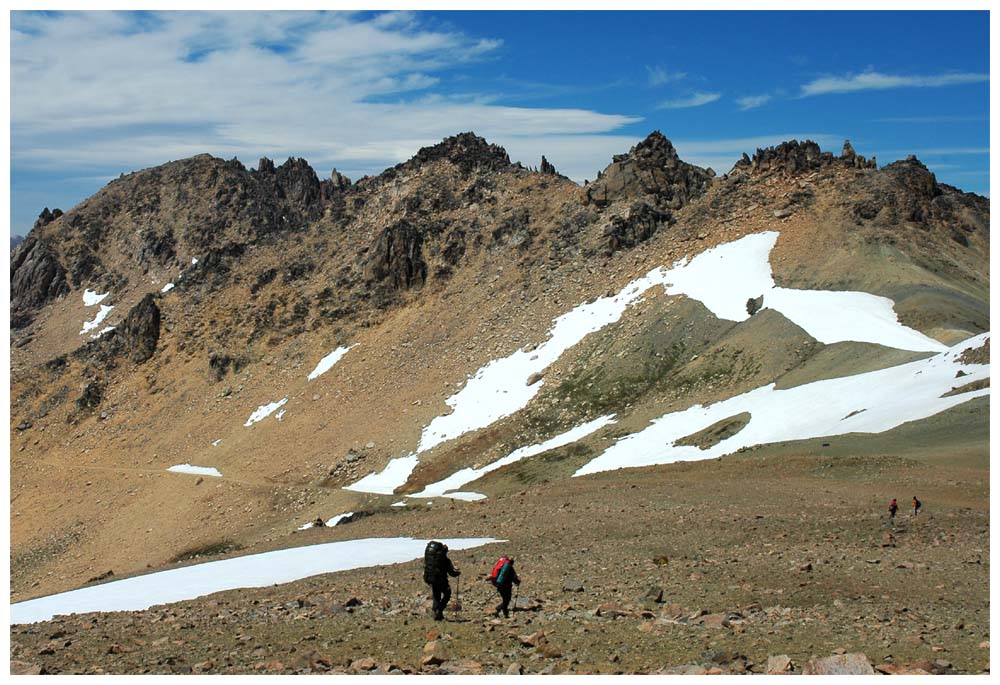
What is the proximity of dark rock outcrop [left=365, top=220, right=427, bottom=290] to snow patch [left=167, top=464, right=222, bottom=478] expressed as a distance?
3048 cm

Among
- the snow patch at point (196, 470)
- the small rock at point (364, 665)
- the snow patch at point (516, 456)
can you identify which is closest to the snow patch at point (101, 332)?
the snow patch at point (196, 470)

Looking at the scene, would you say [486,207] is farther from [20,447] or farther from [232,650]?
[232,650]

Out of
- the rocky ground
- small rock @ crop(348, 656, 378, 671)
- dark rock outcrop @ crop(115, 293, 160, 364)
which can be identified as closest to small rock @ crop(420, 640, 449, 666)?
the rocky ground

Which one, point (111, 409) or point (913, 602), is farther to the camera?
point (111, 409)

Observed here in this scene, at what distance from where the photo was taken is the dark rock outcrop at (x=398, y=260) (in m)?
94.2

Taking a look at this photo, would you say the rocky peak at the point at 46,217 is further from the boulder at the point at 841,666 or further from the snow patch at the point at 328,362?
the boulder at the point at 841,666

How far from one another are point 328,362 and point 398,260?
55.3ft

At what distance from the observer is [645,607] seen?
15094mm

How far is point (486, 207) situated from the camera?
331 ft

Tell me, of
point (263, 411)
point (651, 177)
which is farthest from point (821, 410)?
point (651, 177)

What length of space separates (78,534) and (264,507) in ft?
49.2

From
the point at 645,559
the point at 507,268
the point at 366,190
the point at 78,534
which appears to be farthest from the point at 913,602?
the point at 366,190

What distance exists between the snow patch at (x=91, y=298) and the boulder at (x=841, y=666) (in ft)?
390

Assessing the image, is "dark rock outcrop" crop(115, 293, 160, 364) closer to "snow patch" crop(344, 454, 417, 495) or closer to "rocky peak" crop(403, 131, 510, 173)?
"rocky peak" crop(403, 131, 510, 173)
